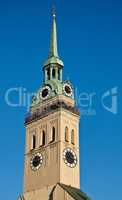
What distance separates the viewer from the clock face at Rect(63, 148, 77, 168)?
250 feet

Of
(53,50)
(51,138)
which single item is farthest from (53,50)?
(51,138)

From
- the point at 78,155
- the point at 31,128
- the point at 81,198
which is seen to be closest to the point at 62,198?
the point at 81,198

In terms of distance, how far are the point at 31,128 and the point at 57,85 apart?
26.9ft

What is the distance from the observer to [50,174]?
75562mm

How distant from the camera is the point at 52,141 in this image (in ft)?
257

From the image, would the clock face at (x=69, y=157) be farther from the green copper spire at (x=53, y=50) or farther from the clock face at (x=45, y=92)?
the green copper spire at (x=53, y=50)

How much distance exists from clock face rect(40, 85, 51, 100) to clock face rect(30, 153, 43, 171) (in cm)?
989

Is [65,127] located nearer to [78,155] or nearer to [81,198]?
[78,155]

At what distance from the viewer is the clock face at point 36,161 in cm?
7831

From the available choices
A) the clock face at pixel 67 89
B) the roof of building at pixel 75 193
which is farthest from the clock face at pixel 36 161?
the clock face at pixel 67 89

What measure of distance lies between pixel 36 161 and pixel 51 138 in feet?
14.1

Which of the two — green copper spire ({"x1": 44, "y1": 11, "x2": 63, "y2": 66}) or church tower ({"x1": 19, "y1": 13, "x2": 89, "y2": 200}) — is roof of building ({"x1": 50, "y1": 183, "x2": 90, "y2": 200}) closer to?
church tower ({"x1": 19, "y1": 13, "x2": 89, "y2": 200})

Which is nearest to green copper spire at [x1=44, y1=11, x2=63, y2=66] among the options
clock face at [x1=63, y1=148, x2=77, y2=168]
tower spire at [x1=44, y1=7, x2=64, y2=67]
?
tower spire at [x1=44, y1=7, x2=64, y2=67]

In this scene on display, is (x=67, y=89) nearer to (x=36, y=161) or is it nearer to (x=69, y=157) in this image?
(x=69, y=157)
